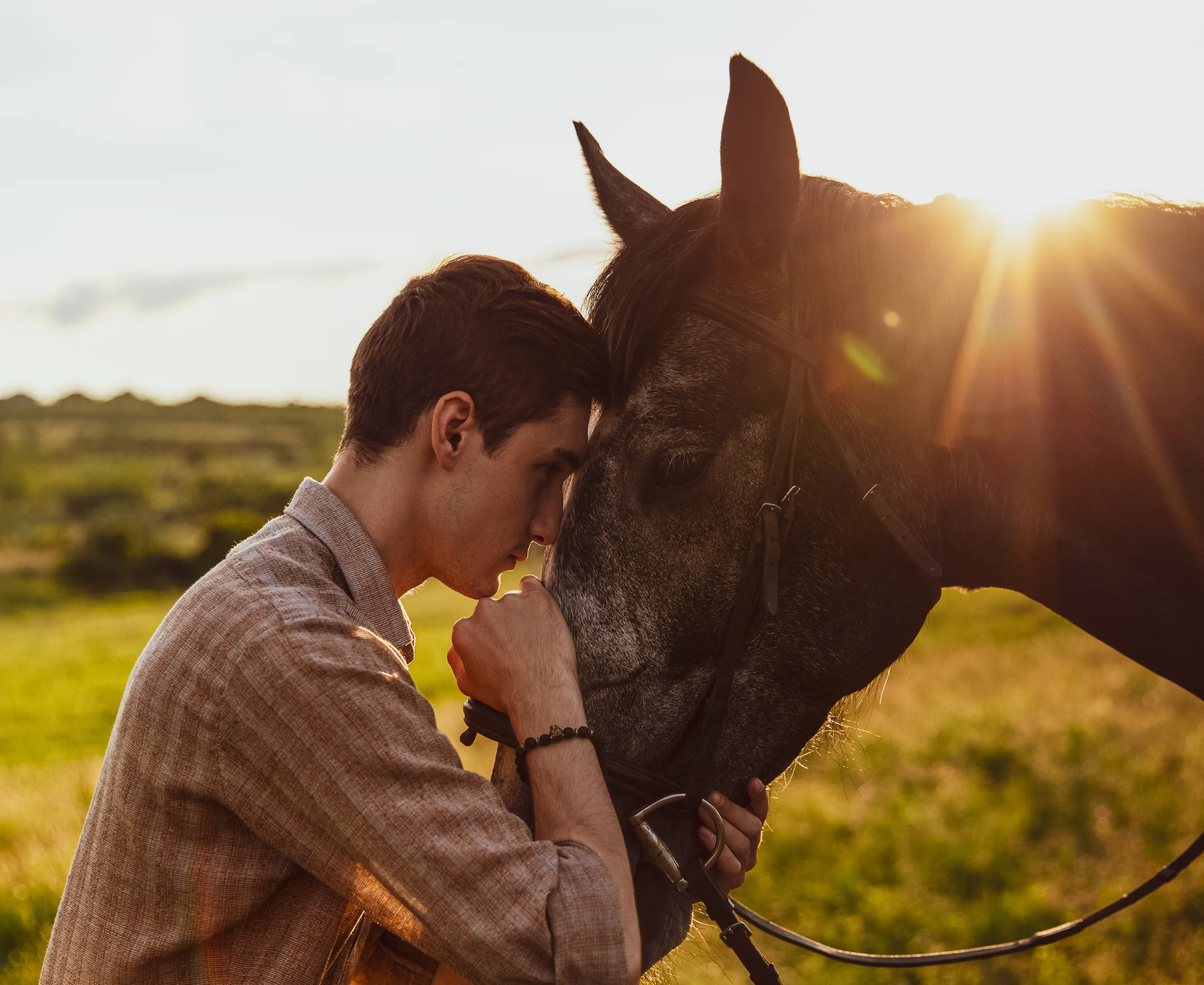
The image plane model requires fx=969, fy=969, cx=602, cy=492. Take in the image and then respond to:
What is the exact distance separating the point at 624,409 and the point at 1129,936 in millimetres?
6170

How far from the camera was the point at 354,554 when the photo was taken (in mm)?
2209

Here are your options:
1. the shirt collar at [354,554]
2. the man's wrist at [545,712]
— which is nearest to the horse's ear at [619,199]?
the shirt collar at [354,554]

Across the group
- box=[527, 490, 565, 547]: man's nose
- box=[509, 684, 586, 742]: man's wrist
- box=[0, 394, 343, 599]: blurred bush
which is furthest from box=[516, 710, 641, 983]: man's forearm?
box=[0, 394, 343, 599]: blurred bush

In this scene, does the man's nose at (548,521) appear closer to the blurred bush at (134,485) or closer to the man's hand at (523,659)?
the man's hand at (523,659)

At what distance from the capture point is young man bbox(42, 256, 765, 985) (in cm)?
171

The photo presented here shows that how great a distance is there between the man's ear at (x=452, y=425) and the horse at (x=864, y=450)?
1.07 ft

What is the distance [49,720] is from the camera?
16297mm

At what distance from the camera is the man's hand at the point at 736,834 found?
2.38 metres

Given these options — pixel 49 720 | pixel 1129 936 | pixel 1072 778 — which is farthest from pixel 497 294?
pixel 49 720

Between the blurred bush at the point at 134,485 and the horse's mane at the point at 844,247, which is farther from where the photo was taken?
the blurred bush at the point at 134,485

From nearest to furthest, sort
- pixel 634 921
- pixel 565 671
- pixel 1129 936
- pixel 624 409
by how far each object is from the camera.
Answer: pixel 634 921 < pixel 565 671 < pixel 624 409 < pixel 1129 936

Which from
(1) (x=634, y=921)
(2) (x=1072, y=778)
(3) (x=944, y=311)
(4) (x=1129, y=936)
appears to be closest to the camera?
(1) (x=634, y=921)

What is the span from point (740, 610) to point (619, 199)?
51.0 inches

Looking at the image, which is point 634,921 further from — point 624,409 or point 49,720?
point 49,720
